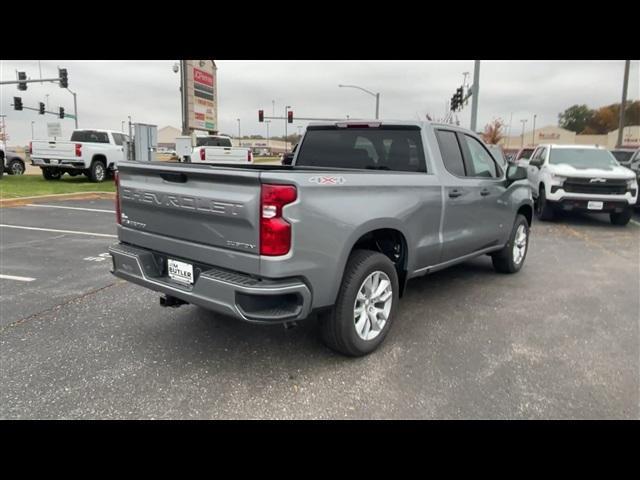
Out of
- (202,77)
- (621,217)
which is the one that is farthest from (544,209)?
(202,77)

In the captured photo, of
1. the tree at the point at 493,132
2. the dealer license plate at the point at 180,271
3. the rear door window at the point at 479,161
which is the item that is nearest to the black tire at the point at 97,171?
the rear door window at the point at 479,161

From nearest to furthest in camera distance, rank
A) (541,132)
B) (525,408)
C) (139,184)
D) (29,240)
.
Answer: (525,408)
(139,184)
(29,240)
(541,132)

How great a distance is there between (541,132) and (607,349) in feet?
→ 333

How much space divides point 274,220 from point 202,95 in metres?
29.4

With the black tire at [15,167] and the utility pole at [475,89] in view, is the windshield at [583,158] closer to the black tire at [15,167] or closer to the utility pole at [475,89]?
the utility pole at [475,89]

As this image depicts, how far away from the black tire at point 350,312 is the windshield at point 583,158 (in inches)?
370

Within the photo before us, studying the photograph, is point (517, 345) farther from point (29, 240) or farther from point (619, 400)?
point (29, 240)

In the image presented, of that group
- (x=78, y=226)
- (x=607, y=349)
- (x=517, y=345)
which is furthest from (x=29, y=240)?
(x=607, y=349)

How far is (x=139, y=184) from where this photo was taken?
3.46 m

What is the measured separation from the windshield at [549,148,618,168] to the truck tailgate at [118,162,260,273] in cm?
1032

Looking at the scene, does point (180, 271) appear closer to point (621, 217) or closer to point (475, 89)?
point (621, 217)

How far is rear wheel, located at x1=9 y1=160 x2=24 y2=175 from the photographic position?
66.9 feet

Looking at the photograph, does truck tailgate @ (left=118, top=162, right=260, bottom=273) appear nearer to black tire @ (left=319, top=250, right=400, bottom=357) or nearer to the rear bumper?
the rear bumper
